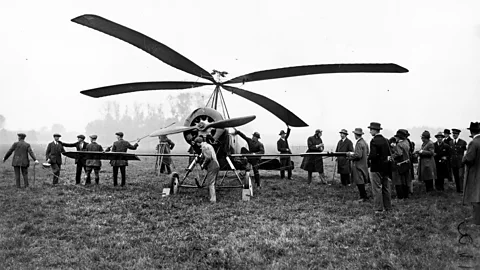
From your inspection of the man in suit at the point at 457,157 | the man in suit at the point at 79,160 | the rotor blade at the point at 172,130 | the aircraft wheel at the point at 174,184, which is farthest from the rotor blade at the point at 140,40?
the man in suit at the point at 457,157

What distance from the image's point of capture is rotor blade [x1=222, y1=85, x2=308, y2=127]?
9.61 meters

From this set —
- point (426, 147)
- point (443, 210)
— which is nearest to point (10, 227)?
point (443, 210)

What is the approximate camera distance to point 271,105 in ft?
31.9

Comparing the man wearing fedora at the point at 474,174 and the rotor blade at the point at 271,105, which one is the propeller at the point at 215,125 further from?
the man wearing fedora at the point at 474,174

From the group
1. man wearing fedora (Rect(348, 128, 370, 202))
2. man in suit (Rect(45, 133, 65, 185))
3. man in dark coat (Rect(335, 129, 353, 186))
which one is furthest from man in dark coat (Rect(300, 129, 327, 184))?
man in suit (Rect(45, 133, 65, 185))

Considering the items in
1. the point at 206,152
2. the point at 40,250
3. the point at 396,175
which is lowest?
the point at 40,250

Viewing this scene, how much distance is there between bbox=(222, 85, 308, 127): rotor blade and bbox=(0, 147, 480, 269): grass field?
228 centimetres

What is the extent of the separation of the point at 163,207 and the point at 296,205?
325cm

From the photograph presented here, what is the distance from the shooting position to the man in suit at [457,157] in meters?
9.83

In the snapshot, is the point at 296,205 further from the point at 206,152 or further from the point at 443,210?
the point at 443,210

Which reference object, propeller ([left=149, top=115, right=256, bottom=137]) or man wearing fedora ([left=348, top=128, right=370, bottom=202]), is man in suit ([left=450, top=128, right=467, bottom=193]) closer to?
man wearing fedora ([left=348, top=128, right=370, bottom=202])

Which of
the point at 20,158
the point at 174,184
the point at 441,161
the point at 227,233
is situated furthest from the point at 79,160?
the point at 441,161

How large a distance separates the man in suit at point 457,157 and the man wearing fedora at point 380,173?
355 cm

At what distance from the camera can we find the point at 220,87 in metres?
10.1
